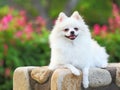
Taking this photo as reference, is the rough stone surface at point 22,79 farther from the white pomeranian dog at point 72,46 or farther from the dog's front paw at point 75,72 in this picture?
the dog's front paw at point 75,72

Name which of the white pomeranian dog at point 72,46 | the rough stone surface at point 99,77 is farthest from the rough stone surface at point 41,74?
the rough stone surface at point 99,77

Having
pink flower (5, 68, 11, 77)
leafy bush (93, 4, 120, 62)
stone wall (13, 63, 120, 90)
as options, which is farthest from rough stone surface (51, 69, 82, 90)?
leafy bush (93, 4, 120, 62)

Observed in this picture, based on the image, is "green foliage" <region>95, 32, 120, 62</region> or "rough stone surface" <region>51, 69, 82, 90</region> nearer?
"rough stone surface" <region>51, 69, 82, 90</region>

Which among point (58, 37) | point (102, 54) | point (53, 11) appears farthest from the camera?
point (53, 11)

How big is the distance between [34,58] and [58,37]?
3.46 m

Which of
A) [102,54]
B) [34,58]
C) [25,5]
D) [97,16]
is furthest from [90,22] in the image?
[102,54]

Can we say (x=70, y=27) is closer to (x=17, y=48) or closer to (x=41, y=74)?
(x=41, y=74)

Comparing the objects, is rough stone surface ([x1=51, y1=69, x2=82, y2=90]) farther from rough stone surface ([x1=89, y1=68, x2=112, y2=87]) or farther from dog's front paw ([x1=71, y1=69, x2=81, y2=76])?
rough stone surface ([x1=89, y1=68, x2=112, y2=87])

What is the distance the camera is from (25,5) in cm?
1388

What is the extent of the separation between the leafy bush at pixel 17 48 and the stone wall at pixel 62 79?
2.59 meters

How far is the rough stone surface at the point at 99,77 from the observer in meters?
5.38

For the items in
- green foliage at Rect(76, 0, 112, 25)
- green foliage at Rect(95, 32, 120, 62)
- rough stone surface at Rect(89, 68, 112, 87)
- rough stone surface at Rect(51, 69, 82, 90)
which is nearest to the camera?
rough stone surface at Rect(51, 69, 82, 90)

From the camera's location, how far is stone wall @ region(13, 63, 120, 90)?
5242 millimetres

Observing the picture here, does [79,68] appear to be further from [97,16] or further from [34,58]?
[97,16]
